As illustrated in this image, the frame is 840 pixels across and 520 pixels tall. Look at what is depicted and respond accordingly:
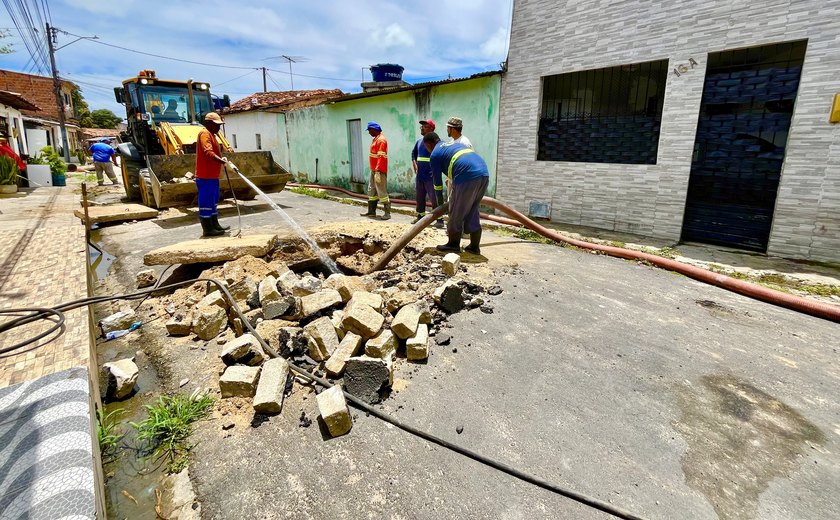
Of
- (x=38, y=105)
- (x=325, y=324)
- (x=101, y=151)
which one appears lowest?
(x=325, y=324)

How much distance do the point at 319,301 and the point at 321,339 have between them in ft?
1.81

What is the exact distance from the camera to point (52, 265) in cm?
438

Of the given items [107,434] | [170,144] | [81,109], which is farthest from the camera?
[81,109]

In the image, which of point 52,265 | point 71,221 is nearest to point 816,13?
point 52,265

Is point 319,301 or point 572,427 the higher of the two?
point 319,301

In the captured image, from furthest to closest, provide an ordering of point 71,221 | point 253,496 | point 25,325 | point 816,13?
point 71,221, point 816,13, point 25,325, point 253,496

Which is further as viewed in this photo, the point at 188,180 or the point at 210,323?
the point at 188,180

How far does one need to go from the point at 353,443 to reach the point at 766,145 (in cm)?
670

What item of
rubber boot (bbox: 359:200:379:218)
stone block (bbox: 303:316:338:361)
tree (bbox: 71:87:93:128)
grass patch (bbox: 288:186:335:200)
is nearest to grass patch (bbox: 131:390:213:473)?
stone block (bbox: 303:316:338:361)

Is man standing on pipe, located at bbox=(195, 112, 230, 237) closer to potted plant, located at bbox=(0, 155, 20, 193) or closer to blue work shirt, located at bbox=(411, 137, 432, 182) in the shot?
blue work shirt, located at bbox=(411, 137, 432, 182)

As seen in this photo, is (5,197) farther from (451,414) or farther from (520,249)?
(451,414)

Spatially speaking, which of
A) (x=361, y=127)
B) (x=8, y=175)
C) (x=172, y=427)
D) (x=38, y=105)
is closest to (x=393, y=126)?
(x=361, y=127)

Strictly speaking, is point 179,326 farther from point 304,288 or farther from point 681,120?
point 681,120

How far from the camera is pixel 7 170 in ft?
37.3
